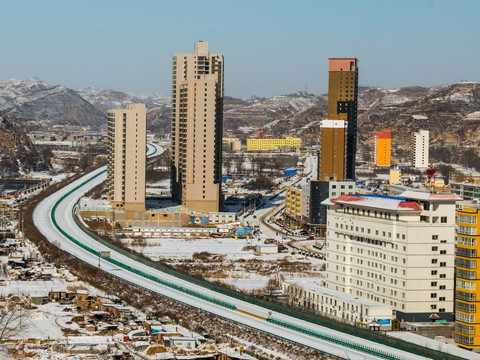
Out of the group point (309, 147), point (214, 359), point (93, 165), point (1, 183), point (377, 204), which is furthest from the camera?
point (309, 147)

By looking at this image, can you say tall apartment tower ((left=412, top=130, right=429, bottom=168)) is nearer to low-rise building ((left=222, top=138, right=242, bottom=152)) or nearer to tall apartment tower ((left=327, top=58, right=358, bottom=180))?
tall apartment tower ((left=327, top=58, right=358, bottom=180))

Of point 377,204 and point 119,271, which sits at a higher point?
point 377,204

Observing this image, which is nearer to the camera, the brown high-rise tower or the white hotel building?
the white hotel building

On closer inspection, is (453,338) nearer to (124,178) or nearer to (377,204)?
(377,204)

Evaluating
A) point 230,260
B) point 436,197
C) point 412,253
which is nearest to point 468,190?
point 230,260

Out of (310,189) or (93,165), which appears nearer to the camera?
(310,189)

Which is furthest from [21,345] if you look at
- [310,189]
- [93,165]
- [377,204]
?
[93,165]

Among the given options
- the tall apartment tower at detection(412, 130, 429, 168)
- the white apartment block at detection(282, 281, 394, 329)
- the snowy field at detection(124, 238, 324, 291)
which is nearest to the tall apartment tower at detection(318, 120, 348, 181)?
the snowy field at detection(124, 238, 324, 291)
